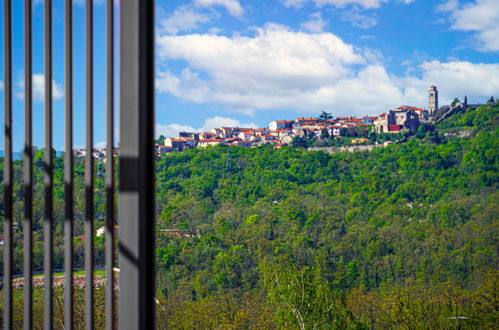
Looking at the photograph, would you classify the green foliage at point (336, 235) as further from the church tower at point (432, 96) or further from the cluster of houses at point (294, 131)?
the church tower at point (432, 96)

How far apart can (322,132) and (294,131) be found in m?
1.51

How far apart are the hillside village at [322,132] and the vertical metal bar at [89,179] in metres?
20.8

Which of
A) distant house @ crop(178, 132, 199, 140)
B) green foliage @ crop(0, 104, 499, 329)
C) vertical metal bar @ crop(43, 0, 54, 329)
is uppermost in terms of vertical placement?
distant house @ crop(178, 132, 199, 140)

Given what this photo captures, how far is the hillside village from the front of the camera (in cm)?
2186

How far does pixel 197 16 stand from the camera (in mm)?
28812

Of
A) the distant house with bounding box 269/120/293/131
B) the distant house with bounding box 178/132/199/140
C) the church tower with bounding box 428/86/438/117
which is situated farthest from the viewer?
the distant house with bounding box 269/120/293/131

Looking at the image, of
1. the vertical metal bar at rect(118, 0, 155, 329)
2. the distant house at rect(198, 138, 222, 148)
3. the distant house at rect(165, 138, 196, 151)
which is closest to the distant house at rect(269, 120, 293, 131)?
the distant house at rect(198, 138, 222, 148)

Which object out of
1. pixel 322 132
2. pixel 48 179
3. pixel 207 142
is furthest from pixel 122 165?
pixel 207 142

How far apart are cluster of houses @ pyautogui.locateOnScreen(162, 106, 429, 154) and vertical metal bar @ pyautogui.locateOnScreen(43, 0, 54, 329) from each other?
68.5ft

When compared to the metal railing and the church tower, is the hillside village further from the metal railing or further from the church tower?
the metal railing

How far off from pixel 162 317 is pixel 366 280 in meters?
7.00

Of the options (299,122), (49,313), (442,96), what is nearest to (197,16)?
(299,122)

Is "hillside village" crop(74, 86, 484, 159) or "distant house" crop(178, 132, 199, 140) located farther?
"distant house" crop(178, 132, 199, 140)

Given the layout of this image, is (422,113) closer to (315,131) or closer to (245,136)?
(315,131)
